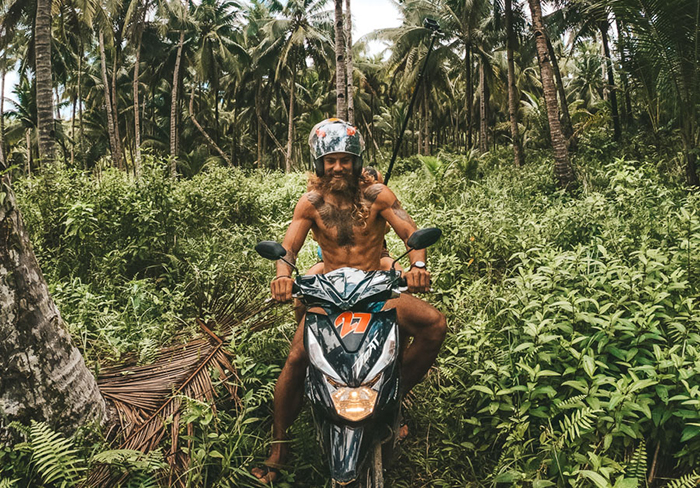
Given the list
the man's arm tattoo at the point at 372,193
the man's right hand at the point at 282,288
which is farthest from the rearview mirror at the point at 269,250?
the man's arm tattoo at the point at 372,193

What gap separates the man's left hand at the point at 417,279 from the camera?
7.48ft

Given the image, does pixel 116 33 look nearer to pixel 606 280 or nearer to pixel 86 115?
pixel 86 115

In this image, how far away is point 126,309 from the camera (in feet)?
14.4

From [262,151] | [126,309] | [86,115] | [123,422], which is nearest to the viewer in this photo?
[123,422]

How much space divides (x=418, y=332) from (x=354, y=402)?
823 millimetres

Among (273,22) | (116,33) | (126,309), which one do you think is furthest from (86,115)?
(126,309)

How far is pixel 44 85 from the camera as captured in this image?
7723 millimetres

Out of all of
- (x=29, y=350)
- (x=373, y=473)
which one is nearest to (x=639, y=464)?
(x=373, y=473)

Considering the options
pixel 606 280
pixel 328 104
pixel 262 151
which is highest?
pixel 328 104

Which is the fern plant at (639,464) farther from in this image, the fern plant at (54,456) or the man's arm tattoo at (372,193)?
the fern plant at (54,456)

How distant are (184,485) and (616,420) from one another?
2408 mm

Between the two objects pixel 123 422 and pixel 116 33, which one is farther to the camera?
A: pixel 116 33

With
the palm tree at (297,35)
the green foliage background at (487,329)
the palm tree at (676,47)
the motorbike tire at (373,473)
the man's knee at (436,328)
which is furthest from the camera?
the palm tree at (297,35)

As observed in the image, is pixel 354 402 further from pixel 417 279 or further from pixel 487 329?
pixel 487 329
